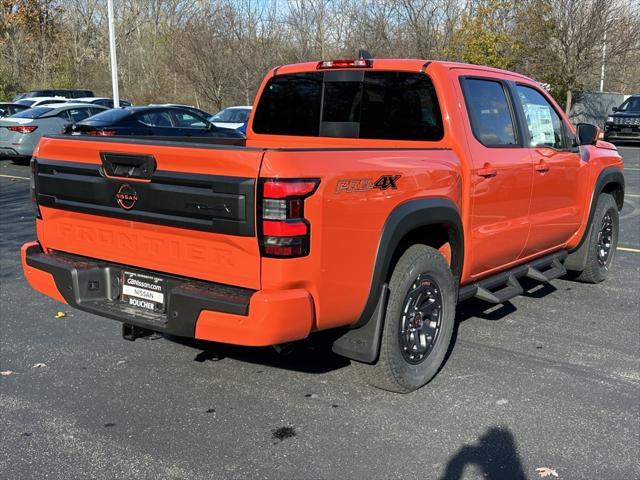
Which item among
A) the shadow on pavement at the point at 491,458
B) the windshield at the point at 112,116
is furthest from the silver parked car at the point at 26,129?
the shadow on pavement at the point at 491,458

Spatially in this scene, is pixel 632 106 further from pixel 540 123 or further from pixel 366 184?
pixel 366 184

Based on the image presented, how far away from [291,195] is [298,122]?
7.16 feet

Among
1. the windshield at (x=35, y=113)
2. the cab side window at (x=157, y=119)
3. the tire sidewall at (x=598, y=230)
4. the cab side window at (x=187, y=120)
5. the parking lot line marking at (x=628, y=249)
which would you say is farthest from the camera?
the windshield at (x=35, y=113)

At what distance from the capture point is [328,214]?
330 centimetres

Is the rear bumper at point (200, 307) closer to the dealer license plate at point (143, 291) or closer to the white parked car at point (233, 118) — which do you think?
the dealer license plate at point (143, 291)

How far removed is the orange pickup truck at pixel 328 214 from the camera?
323 cm

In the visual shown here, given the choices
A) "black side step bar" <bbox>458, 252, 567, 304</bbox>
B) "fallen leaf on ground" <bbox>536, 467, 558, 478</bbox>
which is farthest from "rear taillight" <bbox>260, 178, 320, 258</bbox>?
"black side step bar" <bbox>458, 252, 567, 304</bbox>

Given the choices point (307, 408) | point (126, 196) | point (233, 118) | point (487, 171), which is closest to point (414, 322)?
point (307, 408)

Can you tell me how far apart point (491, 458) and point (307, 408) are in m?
1.07

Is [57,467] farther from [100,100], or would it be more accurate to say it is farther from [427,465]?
[100,100]

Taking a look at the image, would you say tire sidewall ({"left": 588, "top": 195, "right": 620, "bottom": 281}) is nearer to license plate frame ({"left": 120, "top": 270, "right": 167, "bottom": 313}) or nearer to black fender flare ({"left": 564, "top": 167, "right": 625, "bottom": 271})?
black fender flare ({"left": 564, "top": 167, "right": 625, "bottom": 271})

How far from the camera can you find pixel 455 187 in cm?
424

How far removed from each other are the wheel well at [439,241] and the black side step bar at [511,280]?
0.27m

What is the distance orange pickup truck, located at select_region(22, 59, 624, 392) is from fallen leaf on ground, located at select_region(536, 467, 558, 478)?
38.0 inches
